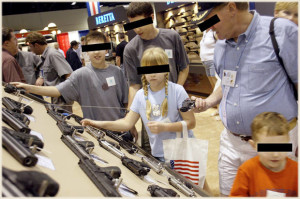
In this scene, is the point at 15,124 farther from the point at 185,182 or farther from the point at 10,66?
the point at 10,66

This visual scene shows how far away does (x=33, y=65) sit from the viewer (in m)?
2.72

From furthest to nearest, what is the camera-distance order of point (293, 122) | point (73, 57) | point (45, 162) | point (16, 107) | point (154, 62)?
point (73, 57) → point (16, 107) → point (154, 62) → point (293, 122) → point (45, 162)

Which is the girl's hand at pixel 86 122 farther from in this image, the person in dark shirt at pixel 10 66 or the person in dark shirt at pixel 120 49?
the person in dark shirt at pixel 10 66

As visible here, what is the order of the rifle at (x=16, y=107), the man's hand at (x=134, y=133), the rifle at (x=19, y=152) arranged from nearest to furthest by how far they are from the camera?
1. the rifle at (x=19, y=152)
2. the rifle at (x=16, y=107)
3. the man's hand at (x=134, y=133)

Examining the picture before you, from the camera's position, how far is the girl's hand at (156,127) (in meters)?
1.37

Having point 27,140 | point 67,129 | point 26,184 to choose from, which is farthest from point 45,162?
point 67,129

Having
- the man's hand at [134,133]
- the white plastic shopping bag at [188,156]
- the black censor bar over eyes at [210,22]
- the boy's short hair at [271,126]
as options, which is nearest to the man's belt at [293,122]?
the boy's short hair at [271,126]

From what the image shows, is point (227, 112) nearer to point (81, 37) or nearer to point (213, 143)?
point (213, 143)

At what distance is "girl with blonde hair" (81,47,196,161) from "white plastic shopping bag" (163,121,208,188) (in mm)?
49

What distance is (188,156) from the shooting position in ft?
4.10

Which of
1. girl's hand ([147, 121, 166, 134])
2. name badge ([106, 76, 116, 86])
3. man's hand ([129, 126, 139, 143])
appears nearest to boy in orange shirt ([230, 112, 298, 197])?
girl's hand ([147, 121, 166, 134])

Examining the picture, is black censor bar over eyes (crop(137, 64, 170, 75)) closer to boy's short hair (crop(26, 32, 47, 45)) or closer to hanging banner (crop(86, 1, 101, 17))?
hanging banner (crop(86, 1, 101, 17))

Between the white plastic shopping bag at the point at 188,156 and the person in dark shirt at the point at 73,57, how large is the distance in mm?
789

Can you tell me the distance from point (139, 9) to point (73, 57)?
0.60m
